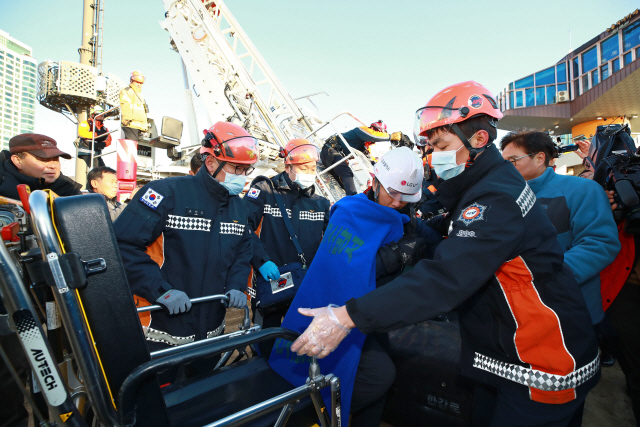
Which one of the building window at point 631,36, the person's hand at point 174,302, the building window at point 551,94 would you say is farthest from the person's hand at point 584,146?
the building window at point 551,94

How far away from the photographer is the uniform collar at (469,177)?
4.92ft

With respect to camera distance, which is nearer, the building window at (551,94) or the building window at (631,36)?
the building window at (631,36)

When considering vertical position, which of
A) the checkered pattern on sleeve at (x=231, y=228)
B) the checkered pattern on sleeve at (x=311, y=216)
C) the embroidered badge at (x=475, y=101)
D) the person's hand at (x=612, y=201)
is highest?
the embroidered badge at (x=475, y=101)

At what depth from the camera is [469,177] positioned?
153cm

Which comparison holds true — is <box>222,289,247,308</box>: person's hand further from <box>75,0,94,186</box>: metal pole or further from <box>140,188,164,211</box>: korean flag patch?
<box>75,0,94,186</box>: metal pole

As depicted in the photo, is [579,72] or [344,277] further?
[579,72]

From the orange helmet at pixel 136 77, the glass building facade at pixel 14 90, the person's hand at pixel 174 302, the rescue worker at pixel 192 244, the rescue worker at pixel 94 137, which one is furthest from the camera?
the glass building facade at pixel 14 90

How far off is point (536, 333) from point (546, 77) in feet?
108

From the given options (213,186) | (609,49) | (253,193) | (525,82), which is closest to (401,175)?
(213,186)

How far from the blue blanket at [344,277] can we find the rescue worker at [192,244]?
0.54 metres

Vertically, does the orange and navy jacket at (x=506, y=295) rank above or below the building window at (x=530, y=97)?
below

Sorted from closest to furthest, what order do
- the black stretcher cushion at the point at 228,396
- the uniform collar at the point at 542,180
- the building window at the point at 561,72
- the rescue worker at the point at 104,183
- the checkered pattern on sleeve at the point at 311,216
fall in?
the black stretcher cushion at the point at 228,396
the uniform collar at the point at 542,180
the checkered pattern on sleeve at the point at 311,216
the rescue worker at the point at 104,183
the building window at the point at 561,72

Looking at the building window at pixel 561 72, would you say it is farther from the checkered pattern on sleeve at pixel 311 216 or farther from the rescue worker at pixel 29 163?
the rescue worker at pixel 29 163

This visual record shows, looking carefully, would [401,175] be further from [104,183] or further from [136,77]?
[136,77]
